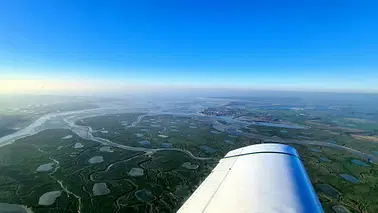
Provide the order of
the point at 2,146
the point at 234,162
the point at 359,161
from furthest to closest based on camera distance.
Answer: the point at 2,146, the point at 359,161, the point at 234,162

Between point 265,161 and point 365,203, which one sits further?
point 365,203

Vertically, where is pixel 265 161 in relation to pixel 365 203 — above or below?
above

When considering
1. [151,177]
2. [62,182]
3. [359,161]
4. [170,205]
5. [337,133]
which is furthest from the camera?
[337,133]

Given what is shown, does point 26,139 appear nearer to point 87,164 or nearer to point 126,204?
point 87,164

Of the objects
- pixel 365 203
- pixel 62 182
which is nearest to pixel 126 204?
pixel 62 182

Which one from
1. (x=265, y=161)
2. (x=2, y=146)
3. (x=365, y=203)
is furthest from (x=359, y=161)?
(x=2, y=146)

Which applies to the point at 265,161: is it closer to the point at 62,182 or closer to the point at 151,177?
the point at 151,177
